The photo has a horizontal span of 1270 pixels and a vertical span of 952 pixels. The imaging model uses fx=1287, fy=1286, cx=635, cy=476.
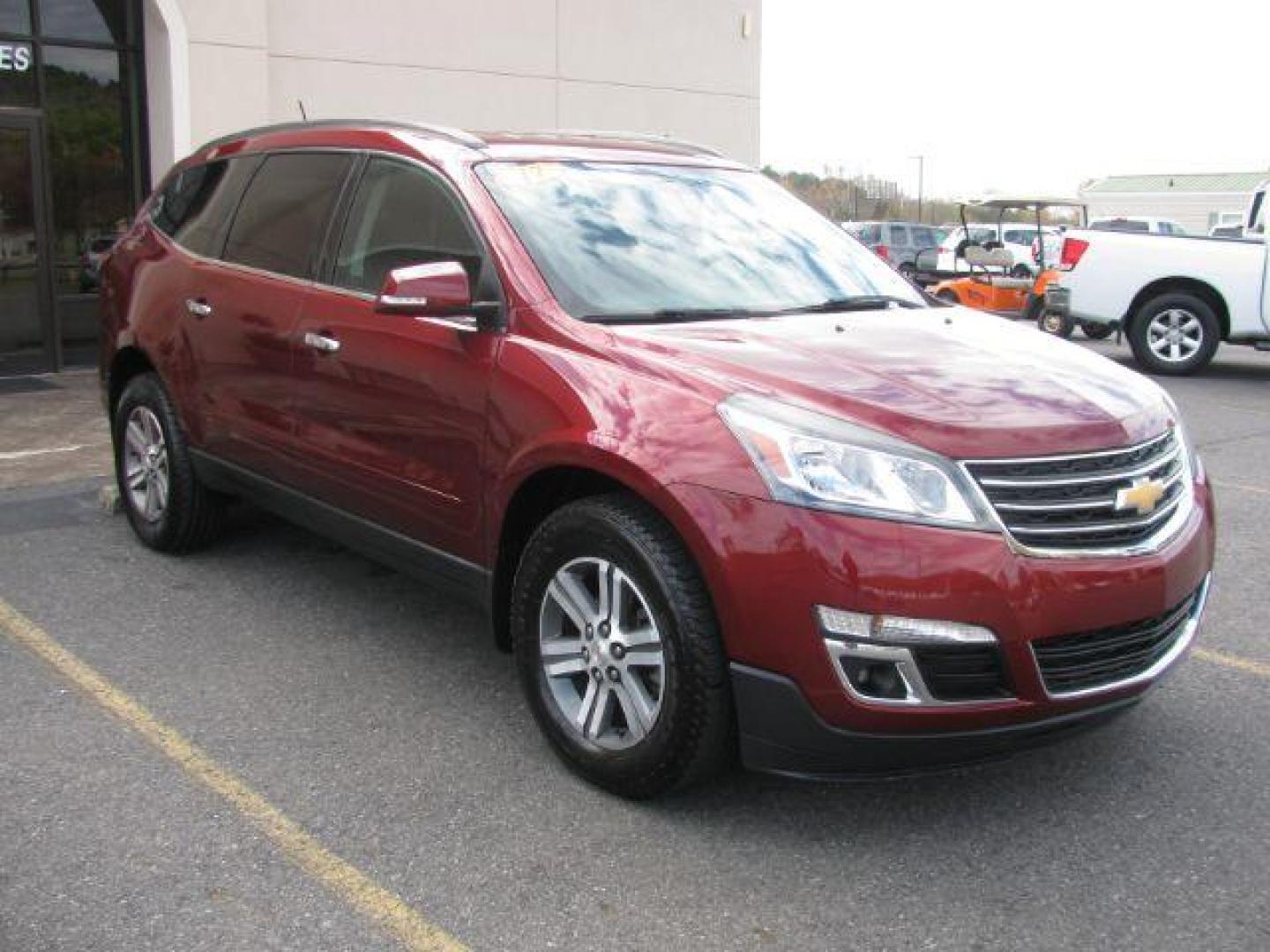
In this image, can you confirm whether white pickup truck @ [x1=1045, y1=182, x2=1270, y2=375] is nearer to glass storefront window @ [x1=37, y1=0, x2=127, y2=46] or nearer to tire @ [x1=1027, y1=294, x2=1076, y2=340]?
tire @ [x1=1027, y1=294, x2=1076, y2=340]

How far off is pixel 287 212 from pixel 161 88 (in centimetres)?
735

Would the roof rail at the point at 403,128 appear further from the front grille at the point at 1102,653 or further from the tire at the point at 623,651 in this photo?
the front grille at the point at 1102,653

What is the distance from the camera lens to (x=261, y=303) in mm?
4848

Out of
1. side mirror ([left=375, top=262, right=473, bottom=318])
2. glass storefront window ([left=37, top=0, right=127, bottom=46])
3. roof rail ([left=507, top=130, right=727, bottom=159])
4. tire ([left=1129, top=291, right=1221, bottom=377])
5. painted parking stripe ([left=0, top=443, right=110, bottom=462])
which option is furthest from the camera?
tire ([left=1129, top=291, right=1221, bottom=377])

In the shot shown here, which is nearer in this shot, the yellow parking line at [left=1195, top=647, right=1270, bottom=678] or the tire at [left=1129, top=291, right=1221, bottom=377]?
the yellow parking line at [left=1195, top=647, right=1270, bottom=678]

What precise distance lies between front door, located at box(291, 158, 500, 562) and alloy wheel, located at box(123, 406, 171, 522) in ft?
4.25

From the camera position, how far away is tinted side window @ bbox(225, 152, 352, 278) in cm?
473

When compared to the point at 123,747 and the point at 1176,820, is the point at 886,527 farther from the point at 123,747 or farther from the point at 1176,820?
the point at 123,747

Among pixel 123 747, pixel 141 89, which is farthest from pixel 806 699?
pixel 141 89

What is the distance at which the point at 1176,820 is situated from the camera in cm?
341

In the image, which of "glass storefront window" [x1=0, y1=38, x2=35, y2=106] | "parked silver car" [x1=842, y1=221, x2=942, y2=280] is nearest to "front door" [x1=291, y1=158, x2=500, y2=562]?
"glass storefront window" [x1=0, y1=38, x2=35, y2=106]

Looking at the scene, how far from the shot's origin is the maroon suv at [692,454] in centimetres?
301

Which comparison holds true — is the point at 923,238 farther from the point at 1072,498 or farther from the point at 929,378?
the point at 1072,498

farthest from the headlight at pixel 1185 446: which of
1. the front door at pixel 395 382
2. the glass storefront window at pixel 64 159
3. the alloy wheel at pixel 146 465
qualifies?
the glass storefront window at pixel 64 159
